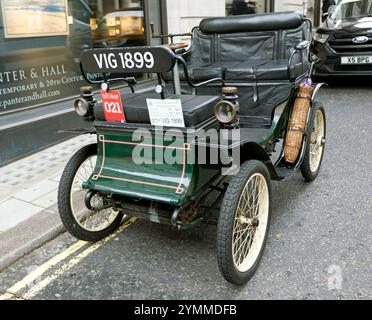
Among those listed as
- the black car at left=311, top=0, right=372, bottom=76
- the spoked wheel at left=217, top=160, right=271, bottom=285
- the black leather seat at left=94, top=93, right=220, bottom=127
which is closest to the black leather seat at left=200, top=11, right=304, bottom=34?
the black leather seat at left=94, top=93, right=220, bottom=127

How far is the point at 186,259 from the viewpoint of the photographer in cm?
320

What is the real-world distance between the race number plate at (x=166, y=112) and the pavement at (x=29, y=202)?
1491mm

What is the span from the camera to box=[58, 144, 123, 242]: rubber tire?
311cm

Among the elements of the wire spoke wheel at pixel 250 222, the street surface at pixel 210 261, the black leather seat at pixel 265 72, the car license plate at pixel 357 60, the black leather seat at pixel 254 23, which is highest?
the black leather seat at pixel 254 23

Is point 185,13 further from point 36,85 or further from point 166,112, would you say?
point 166,112

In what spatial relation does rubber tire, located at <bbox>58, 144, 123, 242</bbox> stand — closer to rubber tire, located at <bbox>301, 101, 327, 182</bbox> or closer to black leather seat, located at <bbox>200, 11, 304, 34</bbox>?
rubber tire, located at <bbox>301, 101, 327, 182</bbox>

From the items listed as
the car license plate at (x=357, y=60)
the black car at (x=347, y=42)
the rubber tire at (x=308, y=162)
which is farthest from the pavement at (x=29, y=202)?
the car license plate at (x=357, y=60)

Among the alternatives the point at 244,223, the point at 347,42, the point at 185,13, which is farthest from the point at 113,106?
the point at 347,42

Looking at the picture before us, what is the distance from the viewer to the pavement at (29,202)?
3.48 meters

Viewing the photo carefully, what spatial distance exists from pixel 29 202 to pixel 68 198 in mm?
1248

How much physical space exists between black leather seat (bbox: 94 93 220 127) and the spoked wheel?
0.43m

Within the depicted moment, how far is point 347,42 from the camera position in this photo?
853 cm

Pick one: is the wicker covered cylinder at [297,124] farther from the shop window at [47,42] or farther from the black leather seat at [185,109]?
the shop window at [47,42]
